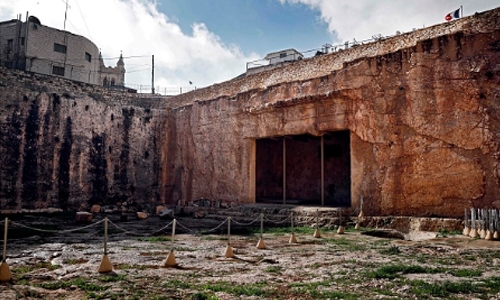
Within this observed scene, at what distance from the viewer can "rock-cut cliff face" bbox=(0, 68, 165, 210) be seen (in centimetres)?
1605

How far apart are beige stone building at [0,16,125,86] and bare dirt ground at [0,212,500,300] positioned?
21.7m

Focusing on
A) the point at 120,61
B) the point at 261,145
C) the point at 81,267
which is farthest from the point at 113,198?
the point at 120,61

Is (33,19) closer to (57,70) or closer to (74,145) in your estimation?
(57,70)

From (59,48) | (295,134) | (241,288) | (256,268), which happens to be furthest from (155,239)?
(59,48)

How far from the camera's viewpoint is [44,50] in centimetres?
2792

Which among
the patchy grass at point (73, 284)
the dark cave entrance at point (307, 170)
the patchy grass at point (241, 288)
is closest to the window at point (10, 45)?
the dark cave entrance at point (307, 170)

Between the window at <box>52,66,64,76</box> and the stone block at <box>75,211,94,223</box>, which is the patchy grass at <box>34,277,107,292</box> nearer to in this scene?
the stone block at <box>75,211,94,223</box>

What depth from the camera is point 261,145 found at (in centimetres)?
1944

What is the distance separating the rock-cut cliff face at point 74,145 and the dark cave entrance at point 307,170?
5.57 m

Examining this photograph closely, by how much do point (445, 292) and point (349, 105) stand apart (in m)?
8.64

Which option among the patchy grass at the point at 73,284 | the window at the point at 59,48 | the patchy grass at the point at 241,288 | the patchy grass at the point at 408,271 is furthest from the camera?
the window at the point at 59,48

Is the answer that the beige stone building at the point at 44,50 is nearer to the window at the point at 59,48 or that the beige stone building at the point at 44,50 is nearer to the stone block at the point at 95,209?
the window at the point at 59,48

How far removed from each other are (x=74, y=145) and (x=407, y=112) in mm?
14282

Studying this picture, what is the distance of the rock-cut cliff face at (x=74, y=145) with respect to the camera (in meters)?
16.0
